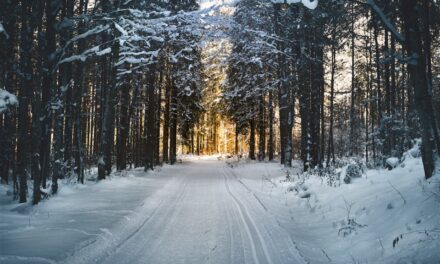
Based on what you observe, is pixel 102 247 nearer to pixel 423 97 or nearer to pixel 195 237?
pixel 195 237

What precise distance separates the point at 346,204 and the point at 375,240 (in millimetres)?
2459

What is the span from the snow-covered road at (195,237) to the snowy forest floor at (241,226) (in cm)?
2

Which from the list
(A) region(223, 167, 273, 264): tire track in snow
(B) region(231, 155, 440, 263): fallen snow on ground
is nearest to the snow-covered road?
(A) region(223, 167, 273, 264): tire track in snow

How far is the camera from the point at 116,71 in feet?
55.3

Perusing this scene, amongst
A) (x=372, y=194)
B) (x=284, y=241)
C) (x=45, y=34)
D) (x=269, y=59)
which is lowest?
(x=284, y=241)

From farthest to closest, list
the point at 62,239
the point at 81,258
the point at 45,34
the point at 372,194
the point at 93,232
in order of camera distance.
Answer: the point at 45,34 → the point at 372,194 → the point at 93,232 → the point at 62,239 → the point at 81,258

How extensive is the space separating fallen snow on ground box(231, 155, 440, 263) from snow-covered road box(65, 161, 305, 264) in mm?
526

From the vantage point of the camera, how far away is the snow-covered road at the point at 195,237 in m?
6.00

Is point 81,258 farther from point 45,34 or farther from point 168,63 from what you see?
point 168,63

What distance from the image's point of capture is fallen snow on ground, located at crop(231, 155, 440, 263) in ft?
19.0

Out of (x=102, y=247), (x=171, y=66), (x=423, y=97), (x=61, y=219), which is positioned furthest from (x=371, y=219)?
(x=171, y=66)

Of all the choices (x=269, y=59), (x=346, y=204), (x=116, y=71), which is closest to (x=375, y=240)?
(x=346, y=204)

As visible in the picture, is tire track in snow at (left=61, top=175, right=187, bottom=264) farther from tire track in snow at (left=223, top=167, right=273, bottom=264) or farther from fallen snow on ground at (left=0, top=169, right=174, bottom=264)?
tire track in snow at (left=223, top=167, right=273, bottom=264)

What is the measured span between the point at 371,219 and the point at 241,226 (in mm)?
2699
